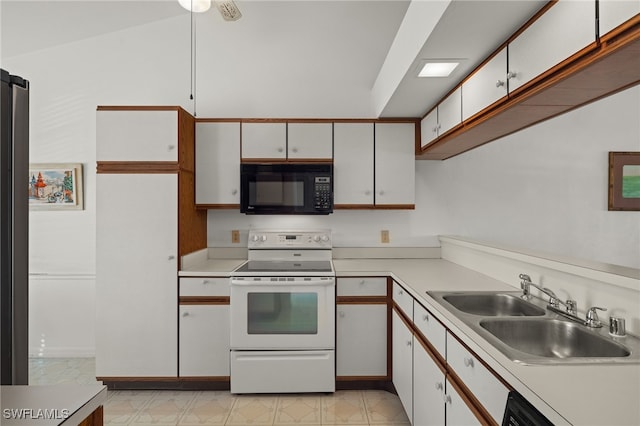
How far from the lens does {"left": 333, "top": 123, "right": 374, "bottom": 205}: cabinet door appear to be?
3.13 metres

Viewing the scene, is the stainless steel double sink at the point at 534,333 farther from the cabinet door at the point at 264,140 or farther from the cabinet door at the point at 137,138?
the cabinet door at the point at 137,138

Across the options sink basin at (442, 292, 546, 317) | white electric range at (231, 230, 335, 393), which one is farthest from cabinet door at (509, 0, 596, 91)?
white electric range at (231, 230, 335, 393)

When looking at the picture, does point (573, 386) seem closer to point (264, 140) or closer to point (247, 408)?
point (247, 408)

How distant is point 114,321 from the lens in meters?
2.76

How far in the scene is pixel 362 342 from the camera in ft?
9.18

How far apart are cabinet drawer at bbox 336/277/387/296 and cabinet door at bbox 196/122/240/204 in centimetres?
119

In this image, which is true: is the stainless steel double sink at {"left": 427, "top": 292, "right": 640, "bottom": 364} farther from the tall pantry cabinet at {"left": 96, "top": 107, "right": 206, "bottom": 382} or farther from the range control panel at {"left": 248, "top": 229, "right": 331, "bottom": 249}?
the tall pantry cabinet at {"left": 96, "top": 107, "right": 206, "bottom": 382}

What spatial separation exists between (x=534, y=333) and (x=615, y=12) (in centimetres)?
120

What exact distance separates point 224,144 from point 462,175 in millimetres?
2109

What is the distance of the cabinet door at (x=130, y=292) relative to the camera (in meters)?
2.76

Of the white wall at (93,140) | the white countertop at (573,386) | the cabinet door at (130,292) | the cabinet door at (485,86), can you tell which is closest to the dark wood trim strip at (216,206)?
the white wall at (93,140)

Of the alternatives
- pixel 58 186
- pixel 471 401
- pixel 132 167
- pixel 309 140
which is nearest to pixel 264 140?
pixel 309 140

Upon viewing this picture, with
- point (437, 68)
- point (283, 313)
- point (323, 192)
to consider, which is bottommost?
point (283, 313)

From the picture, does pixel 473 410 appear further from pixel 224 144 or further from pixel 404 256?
pixel 224 144
